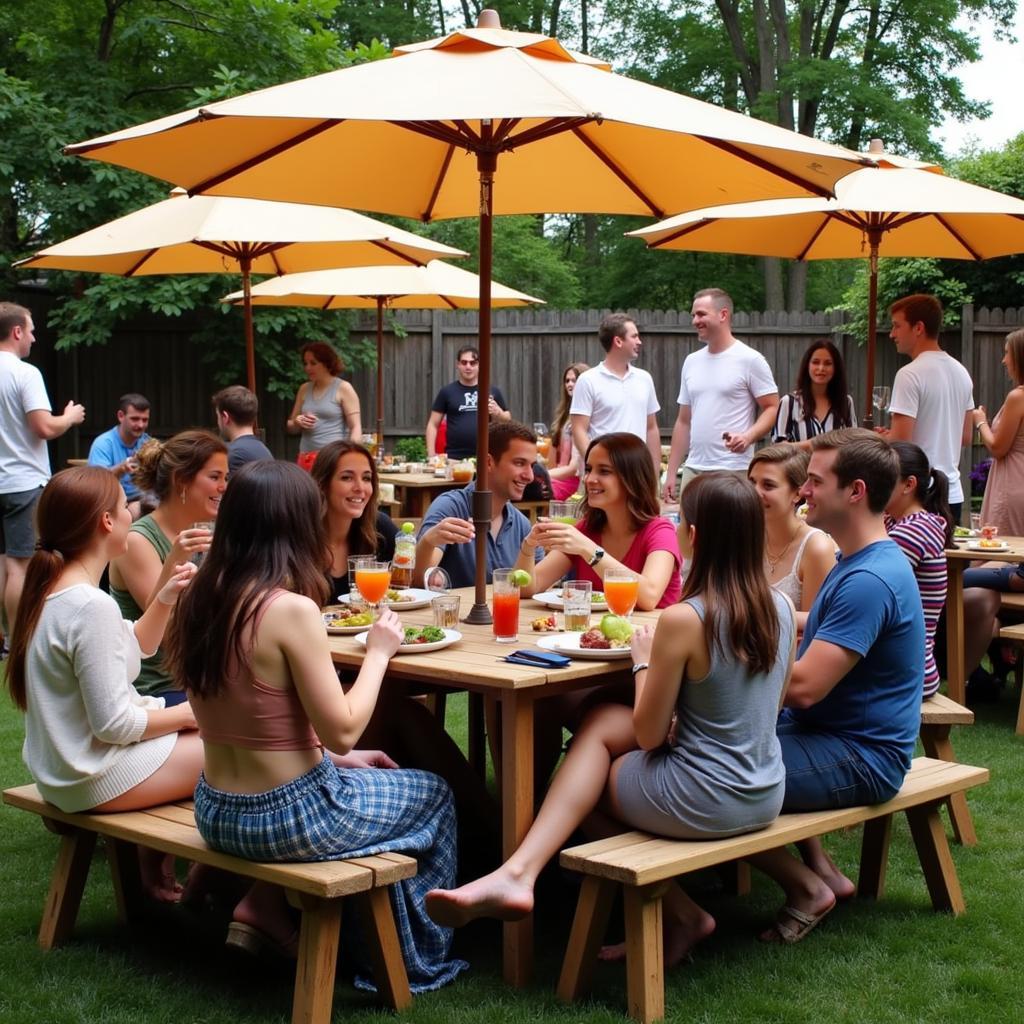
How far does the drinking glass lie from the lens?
12.8ft

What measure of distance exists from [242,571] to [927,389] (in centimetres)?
514

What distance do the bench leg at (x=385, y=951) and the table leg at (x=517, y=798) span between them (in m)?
0.30

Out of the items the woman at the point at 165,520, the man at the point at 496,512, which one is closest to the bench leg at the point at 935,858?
the man at the point at 496,512

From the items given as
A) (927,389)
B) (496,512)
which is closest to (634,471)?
(496,512)

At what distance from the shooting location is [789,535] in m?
4.79

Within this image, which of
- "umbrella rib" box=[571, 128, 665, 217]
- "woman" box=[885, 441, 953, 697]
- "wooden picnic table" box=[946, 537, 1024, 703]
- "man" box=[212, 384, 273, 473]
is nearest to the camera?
"umbrella rib" box=[571, 128, 665, 217]

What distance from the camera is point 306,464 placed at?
8453 millimetres

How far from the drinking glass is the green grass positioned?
0.90 m

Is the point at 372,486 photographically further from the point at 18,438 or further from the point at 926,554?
the point at 18,438

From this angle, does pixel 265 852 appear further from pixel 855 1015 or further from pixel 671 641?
pixel 855 1015

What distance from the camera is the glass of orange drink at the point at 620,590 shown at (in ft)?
13.4

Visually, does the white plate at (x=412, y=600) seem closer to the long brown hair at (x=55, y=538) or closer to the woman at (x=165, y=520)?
the woman at (x=165, y=520)

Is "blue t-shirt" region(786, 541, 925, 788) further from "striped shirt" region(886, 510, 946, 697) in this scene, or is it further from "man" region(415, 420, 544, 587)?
"man" region(415, 420, 544, 587)

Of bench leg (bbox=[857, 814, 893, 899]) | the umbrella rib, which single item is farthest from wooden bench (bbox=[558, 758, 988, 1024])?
the umbrella rib
